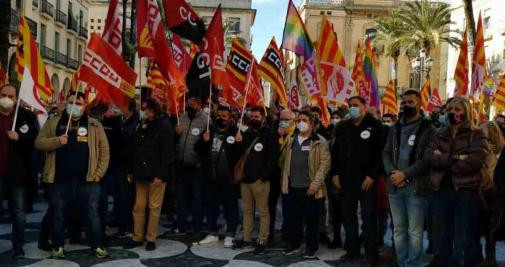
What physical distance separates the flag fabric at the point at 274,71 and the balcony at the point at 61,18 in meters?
34.9

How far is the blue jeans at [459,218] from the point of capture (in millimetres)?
5426

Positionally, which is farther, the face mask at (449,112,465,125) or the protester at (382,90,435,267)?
the protester at (382,90,435,267)

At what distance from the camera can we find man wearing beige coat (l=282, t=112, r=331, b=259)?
6684mm

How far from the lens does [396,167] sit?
5.98 m

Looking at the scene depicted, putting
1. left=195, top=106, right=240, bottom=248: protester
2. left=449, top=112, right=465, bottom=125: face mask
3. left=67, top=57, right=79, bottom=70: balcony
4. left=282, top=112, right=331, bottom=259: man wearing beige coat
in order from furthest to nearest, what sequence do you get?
left=67, top=57, right=79, bottom=70: balcony < left=195, top=106, right=240, bottom=248: protester < left=282, top=112, right=331, bottom=259: man wearing beige coat < left=449, top=112, right=465, bottom=125: face mask

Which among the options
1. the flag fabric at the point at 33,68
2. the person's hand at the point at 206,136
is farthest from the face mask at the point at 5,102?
the person's hand at the point at 206,136

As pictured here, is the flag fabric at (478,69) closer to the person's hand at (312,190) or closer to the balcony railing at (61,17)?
the person's hand at (312,190)

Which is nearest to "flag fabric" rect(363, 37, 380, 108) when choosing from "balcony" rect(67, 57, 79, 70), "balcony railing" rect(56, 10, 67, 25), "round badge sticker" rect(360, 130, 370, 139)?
"round badge sticker" rect(360, 130, 370, 139)

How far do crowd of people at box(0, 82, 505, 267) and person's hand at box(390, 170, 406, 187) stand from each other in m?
0.03

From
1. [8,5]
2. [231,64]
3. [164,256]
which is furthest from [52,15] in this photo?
[164,256]

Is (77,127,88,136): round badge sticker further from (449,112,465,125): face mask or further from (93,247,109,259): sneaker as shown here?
(449,112,465,125): face mask

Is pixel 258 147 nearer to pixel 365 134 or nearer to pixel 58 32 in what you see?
pixel 365 134

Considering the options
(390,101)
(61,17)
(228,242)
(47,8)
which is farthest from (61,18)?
(228,242)

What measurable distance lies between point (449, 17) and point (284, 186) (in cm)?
4260
